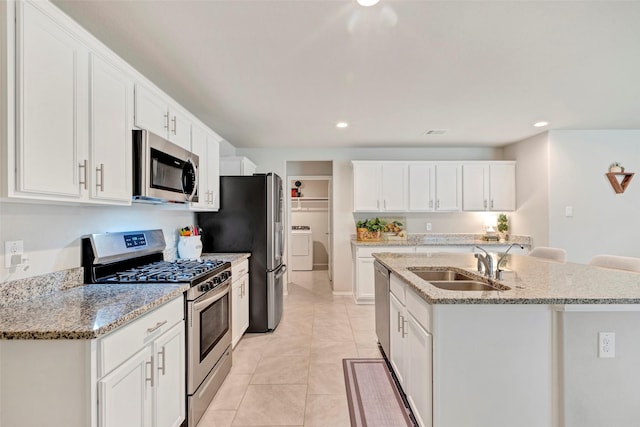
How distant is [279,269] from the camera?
375cm

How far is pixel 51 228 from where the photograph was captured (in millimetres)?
1730

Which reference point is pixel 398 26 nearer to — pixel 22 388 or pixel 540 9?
pixel 540 9

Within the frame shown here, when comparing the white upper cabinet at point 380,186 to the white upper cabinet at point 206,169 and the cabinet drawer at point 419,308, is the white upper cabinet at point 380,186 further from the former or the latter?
the cabinet drawer at point 419,308

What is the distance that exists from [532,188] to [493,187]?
1.70 ft

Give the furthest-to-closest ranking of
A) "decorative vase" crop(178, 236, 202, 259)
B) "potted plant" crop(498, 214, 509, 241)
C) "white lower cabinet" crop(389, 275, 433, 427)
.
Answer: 1. "potted plant" crop(498, 214, 509, 241)
2. "decorative vase" crop(178, 236, 202, 259)
3. "white lower cabinet" crop(389, 275, 433, 427)

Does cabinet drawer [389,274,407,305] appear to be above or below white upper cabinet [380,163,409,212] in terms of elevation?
below

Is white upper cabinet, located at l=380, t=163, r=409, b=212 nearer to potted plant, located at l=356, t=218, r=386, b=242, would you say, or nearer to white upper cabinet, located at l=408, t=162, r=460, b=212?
white upper cabinet, located at l=408, t=162, r=460, b=212

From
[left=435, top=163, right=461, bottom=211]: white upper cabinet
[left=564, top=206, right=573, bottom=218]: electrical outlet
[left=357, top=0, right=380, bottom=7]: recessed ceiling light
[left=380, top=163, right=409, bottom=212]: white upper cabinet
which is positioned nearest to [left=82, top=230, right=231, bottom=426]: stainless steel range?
[left=357, top=0, right=380, bottom=7]: recessed ceiling light

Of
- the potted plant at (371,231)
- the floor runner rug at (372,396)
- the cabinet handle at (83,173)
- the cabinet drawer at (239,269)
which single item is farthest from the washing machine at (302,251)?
the cabinet handle at (83,173)

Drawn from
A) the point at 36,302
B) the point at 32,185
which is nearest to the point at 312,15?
the point at 32,185

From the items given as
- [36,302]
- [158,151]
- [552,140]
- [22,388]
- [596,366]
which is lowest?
[596,366]

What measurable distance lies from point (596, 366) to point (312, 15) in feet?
7.82

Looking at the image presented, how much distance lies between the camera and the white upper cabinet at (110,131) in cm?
161

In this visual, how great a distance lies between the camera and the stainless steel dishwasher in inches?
103
